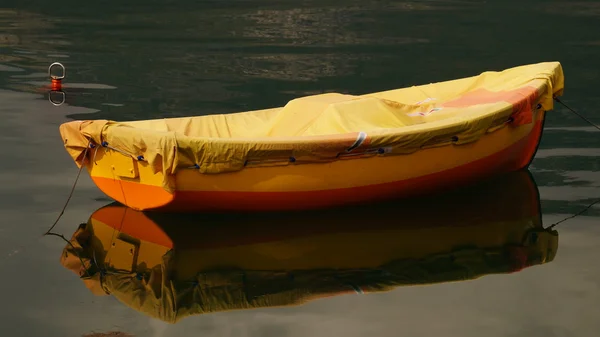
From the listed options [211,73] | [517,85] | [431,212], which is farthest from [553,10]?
[431,212]

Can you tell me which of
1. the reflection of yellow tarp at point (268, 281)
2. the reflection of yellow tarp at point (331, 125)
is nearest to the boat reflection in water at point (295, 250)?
the reflection of yellow tarp at point (268, 281)

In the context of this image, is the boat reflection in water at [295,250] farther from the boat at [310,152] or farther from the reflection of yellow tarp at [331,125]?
the reflection of yellow tarp at [331,125]

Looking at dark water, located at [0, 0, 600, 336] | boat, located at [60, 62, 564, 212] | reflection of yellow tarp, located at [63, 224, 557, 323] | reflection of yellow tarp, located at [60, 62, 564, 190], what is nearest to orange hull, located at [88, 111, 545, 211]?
boat, located at [60, 62, 564, 212]

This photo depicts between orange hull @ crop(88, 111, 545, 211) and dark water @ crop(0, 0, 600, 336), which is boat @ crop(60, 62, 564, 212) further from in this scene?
dark water @ crop(0, 0, 600, 336)

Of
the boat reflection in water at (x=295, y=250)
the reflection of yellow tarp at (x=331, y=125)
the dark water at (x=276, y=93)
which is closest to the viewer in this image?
the dark water at (x=276, y=93)

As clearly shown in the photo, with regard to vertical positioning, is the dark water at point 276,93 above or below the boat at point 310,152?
below

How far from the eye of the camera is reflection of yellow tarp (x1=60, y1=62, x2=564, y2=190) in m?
10.4

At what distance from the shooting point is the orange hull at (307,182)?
34.9 feet

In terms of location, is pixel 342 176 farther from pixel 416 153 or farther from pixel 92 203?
pixel 92 203

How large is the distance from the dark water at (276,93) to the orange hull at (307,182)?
2.15 feet

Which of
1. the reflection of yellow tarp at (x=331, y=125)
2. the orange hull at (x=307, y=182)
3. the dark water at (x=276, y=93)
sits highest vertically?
the reflection of yellow tarp at (x=331, y=125)

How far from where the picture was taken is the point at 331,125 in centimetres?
1123

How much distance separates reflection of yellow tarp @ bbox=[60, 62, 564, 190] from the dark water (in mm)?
1161

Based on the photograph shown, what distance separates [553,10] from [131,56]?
37.7 feet
